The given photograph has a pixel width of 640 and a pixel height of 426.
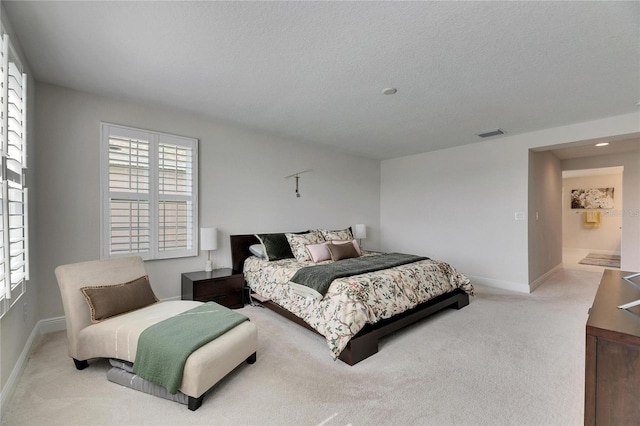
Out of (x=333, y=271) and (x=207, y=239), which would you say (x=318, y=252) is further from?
(x=207, y=239)

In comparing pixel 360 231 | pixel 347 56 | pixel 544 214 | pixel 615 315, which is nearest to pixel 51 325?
pixel 347 56

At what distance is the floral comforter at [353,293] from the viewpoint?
2.36 metres

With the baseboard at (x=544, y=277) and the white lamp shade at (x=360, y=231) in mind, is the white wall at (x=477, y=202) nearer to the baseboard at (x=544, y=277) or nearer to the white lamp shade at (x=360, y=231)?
the baseboard at (x=544, y=277)

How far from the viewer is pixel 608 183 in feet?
24.5

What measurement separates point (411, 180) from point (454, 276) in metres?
2.75

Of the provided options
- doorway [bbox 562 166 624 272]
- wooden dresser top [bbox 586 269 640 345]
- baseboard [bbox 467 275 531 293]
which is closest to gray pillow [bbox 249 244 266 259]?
wooden dresser top [bbox 586 269 640 345]

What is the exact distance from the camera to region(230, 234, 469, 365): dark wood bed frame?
2334 millimetres

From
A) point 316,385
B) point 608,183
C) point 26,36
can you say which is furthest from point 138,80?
point 608,183

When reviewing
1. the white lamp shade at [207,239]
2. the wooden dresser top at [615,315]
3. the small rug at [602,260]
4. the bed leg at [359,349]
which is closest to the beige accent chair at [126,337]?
the bed leg at [359,349]

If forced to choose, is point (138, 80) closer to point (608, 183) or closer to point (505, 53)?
point (505, 53)

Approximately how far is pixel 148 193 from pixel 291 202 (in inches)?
84.8

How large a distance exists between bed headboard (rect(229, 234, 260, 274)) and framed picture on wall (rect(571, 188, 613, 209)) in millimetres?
9258

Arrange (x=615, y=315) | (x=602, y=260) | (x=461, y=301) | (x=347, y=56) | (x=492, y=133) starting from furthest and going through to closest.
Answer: (x=602, y=260), (x=492, y=133), (x=461, y=301), (x=347, y=56), (x=615, y=315)

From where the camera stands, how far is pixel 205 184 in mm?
3863
